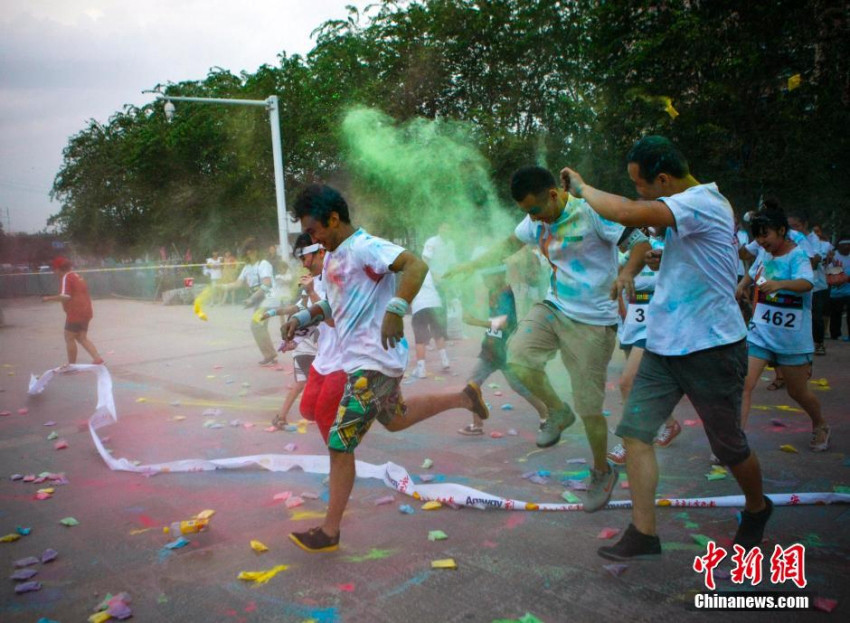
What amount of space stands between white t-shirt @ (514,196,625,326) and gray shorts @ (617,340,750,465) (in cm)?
75

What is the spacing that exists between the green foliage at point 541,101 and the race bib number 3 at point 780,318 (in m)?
4.73

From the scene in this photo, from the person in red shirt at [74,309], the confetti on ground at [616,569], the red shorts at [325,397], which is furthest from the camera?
the person in red shirt at [74,309]

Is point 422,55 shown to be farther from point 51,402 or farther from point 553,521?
point 553,521

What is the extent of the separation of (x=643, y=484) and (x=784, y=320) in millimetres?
2374

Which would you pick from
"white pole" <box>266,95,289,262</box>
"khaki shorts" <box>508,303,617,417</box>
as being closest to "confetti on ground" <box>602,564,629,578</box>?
"khaki shorts" <box>508,303,617,417</box>

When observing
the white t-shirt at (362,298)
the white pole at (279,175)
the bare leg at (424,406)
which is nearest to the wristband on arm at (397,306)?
the white t-shirt at (362,298)

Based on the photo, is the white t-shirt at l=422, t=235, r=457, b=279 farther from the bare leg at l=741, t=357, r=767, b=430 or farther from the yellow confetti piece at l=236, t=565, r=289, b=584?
the yellow confetti piece at l=236, t=565, r=289, b=584

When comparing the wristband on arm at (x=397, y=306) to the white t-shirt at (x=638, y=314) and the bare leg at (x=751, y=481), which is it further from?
the white t-shirt at (x=638, y=314)

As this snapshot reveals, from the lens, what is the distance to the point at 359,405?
3.47m

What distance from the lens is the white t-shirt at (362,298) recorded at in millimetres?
3557

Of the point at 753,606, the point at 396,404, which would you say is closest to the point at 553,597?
the point at 753,606

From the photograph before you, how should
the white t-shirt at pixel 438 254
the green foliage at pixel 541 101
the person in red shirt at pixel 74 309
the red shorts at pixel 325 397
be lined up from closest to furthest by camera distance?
the red shorts at pixel 325 397 → the person in red shirt at pixel 74 309 → the white t-shirt at pixel 438 254 → the green foliage at pixel 541 101

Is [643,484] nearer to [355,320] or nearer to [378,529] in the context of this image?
[378,529]

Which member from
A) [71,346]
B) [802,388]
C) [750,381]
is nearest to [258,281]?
[71,346]
